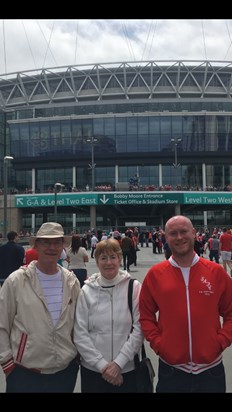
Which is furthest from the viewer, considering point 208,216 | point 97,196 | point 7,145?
point 7,145

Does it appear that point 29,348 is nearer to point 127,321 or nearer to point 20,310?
point 20,310

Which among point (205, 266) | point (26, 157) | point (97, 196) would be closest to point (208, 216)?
point (97, 196)

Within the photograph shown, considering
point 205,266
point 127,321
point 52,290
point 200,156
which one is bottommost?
point 127,321

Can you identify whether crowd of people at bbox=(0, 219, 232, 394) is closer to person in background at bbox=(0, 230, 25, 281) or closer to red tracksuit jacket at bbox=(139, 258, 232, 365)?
red tracksuit jacket at bbox=(139, 258, 232, 365)

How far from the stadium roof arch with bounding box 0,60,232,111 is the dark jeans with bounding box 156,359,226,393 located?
74880 millimetres

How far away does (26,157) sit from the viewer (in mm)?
63469

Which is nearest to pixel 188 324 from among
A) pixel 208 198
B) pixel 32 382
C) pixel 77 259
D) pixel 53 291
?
pixel 53 291

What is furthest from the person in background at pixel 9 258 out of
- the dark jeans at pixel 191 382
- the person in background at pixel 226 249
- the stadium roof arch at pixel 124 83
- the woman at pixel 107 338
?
the stadium roof arch at pixel 124 83

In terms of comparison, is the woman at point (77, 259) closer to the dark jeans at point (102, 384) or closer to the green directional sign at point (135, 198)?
the dark jeans at point (102, 384)

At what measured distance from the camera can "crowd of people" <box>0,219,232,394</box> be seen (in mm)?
2873

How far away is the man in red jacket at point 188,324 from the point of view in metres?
2.86

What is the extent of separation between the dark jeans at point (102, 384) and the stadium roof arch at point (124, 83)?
245 feet

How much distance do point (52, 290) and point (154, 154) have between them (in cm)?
5831

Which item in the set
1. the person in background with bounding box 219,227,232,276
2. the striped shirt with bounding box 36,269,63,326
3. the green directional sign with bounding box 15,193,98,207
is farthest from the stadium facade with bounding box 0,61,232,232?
the striped shirt with bounding box 36,269,63,326
